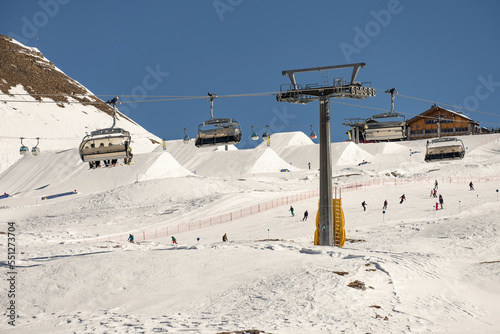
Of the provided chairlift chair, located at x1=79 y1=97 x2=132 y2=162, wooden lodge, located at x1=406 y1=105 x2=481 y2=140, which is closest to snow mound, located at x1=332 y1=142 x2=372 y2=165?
wooden lodge, located at x1=406 y1=105 x2=481 y2=140

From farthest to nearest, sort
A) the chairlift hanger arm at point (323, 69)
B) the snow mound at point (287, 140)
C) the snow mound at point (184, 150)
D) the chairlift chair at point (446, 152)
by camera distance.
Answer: the snow mound at point (287, 140) < the snow mound at point (184, 150) < the chairlift chair at point (446, 152) < the chairlift hanger arm at point (323, 69)

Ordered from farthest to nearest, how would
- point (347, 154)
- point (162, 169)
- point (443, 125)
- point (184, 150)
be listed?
1. point (184, 150)
2. point (443, 125)
3. point (347, 154)
4. point (162, 169)

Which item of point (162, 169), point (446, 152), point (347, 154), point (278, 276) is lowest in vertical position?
point (278, 276)

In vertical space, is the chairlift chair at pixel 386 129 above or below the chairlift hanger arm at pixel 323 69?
below

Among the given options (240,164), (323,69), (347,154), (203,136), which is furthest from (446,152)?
(347,154)

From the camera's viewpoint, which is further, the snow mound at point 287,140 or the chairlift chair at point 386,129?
the snow mound at point 287,140

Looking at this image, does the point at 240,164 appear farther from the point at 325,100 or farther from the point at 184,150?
the point at 325,100

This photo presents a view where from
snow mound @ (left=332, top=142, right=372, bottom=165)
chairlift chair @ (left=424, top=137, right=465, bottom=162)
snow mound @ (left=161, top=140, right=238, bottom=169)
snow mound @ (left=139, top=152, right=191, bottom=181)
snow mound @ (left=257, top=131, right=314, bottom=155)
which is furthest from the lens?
snow mound @ (left=257, top=131, right=314, bottom=155)

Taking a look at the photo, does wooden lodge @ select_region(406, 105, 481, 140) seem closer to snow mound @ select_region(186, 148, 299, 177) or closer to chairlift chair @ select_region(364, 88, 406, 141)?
snow mound @ select_region(186, 148, 299, 177)

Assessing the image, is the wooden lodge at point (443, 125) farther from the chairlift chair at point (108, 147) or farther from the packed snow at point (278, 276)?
the chairlift chair at point (108, 147)

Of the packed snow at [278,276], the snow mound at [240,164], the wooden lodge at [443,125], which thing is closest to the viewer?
the packed snow at [278,276]

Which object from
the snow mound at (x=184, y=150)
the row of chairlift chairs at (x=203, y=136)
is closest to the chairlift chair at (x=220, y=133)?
the row of chairlift chairs at (x=203, y=136)

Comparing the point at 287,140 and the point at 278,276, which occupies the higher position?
the point at 287,140

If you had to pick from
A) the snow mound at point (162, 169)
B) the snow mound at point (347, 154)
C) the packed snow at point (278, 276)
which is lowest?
the packed snow at point (278, 276)
